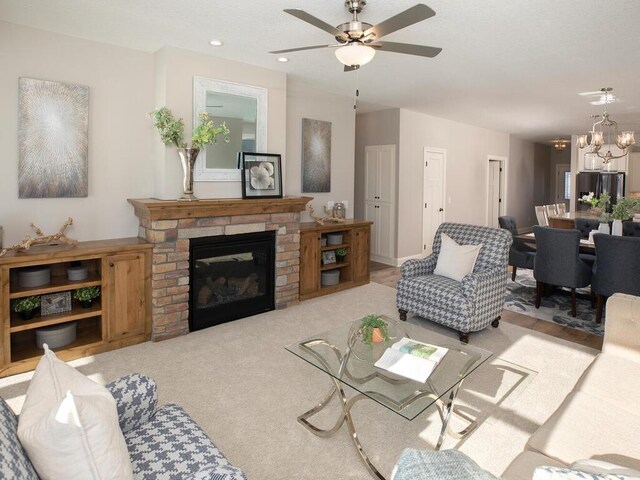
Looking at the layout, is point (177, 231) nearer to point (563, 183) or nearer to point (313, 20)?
point (313, 20)

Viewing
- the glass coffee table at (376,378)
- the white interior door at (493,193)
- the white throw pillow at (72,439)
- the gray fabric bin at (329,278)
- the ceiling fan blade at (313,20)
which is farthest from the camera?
the white interior door at (493,193)

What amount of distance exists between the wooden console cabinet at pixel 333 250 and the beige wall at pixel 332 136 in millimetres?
560

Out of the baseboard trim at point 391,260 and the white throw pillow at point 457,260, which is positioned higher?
the white throw pillow at point 457,260

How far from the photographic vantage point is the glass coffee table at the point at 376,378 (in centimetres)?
204

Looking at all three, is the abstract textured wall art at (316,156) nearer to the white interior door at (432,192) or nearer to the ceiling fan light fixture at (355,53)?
the white interior door at (432,192)

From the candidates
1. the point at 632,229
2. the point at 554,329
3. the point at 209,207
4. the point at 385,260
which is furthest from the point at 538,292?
the point at 209,207

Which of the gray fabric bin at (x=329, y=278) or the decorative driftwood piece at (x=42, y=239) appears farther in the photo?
the gray fabric bin at (x=329, y=278)

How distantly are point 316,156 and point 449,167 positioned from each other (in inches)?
141

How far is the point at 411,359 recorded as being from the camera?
234 centimetres

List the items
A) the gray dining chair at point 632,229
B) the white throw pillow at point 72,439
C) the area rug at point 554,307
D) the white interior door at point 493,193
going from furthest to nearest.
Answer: the white interior door at point 493,193 → the gray dining chair at point 632,229 → the area rug at point 554,307 → the white throw pillow at point 72,439

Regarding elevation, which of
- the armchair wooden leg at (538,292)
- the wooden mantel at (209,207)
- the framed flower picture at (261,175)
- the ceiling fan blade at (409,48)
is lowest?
the armchair wooden leg at (538,292)

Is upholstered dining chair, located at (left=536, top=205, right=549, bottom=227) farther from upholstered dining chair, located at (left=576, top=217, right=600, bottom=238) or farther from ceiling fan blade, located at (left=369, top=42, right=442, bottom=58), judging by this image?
ceiling fan blade, located at (left=369, top=42, right=442, bottom=58)

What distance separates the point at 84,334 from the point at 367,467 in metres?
2.76

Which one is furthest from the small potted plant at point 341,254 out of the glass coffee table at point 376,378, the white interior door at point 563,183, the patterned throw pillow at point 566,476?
the white interior door at point 563,183
